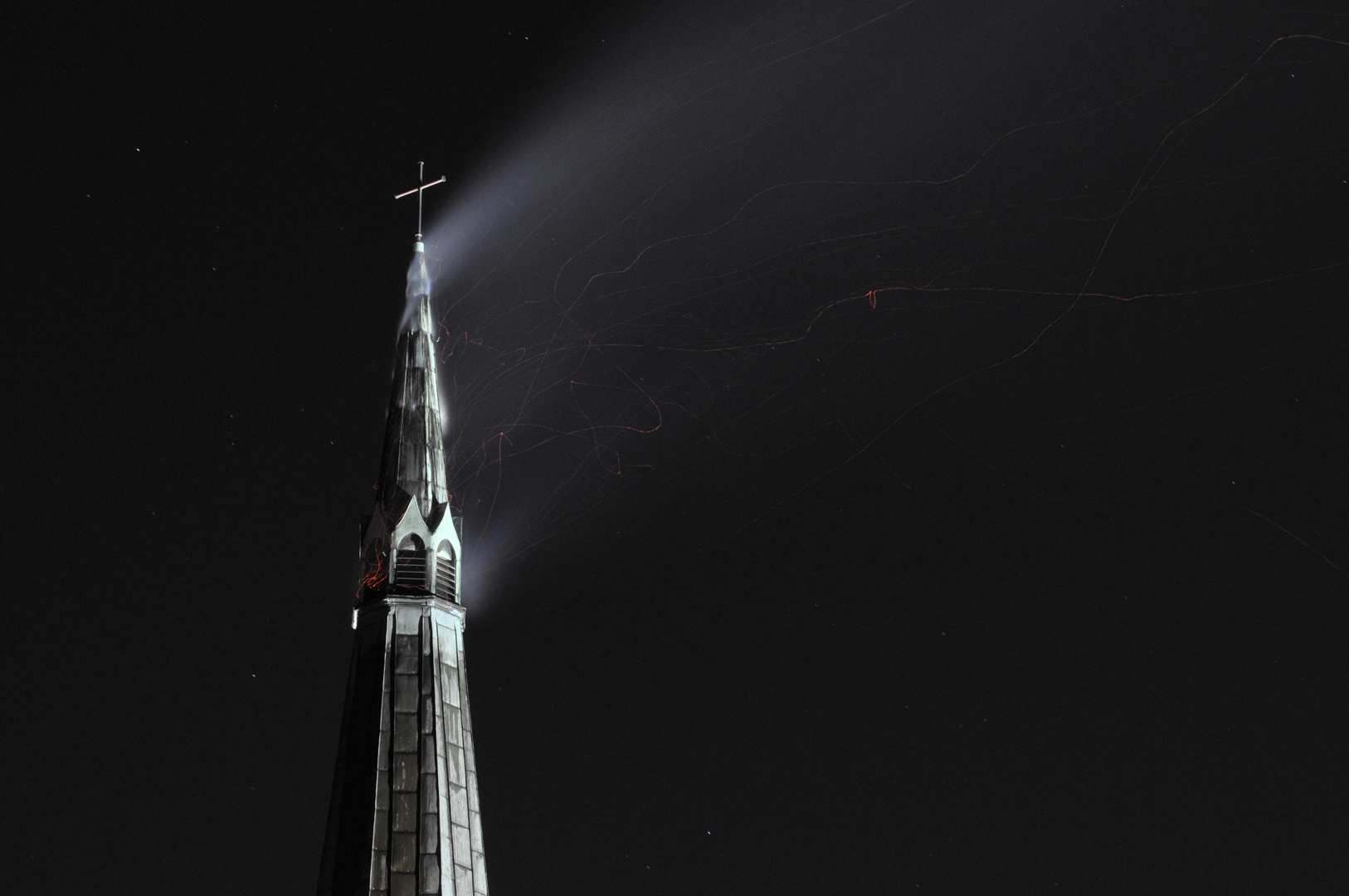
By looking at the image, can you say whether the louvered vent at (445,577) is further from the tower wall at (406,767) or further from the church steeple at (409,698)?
the tower wall at (406,767)

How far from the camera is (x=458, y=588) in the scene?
157 feet

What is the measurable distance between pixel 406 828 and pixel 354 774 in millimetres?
2491

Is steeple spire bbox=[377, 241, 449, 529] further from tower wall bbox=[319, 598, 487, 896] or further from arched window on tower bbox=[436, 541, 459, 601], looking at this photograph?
tower wall bbox=[319, 598, 487, 896]

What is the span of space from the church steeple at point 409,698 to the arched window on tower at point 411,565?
2 centimetres

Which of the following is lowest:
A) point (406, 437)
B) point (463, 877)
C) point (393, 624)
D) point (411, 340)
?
point (463, 877)

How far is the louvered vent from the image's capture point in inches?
1858

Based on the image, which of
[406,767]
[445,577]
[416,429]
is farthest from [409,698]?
[416,429]

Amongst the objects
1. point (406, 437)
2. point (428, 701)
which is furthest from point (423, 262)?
point (428, 701)

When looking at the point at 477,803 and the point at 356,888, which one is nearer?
the point at 356,888

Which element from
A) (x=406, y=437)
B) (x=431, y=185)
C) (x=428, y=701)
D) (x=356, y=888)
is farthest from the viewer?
(x=431, y=185)

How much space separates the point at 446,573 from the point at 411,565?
3.30 feet

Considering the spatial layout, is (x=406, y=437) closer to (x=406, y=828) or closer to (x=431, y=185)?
(x=431, y=185)

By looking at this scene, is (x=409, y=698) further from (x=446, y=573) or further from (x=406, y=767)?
(x=446, y=573)

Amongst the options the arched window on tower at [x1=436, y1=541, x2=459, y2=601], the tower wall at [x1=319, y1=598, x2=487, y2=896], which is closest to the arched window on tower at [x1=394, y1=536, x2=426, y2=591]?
the arched window on tower at [x1=436, y1=541, x2=459, y2=601]
